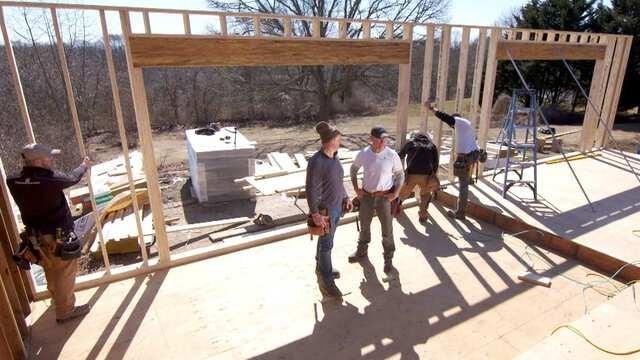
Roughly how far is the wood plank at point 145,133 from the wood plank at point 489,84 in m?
5.33

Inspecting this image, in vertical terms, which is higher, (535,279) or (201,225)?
(535,279)

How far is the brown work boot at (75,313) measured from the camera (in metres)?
3.41

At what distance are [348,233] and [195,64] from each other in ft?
9.31

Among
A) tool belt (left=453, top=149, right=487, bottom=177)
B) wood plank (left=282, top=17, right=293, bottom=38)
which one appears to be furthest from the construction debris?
wood plank (left=282, top=17, right=293, bottom=38)

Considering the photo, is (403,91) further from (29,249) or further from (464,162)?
(29,249)

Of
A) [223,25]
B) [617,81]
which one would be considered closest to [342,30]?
[223,25]

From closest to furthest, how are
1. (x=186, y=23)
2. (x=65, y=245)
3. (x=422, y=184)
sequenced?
(x=65, y=245), (x=186, y=23), (x=422, y=184)

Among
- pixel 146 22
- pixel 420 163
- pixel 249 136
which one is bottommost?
pixel 249 136

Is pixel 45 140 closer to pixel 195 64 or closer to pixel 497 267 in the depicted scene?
pixel 195 64

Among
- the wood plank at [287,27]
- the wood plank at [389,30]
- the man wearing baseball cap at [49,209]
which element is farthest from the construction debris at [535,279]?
the man wearing baseball cap at [49,209]

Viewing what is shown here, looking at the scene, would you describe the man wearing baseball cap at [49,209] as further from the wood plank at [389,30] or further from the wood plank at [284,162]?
the wood plank at [284,162]

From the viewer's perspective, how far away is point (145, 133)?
3861 mm

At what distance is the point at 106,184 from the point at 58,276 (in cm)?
639

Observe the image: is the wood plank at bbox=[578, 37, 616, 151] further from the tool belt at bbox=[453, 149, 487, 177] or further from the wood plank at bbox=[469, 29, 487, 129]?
the tool belt at bbox=[453, 149, 487, 177]
